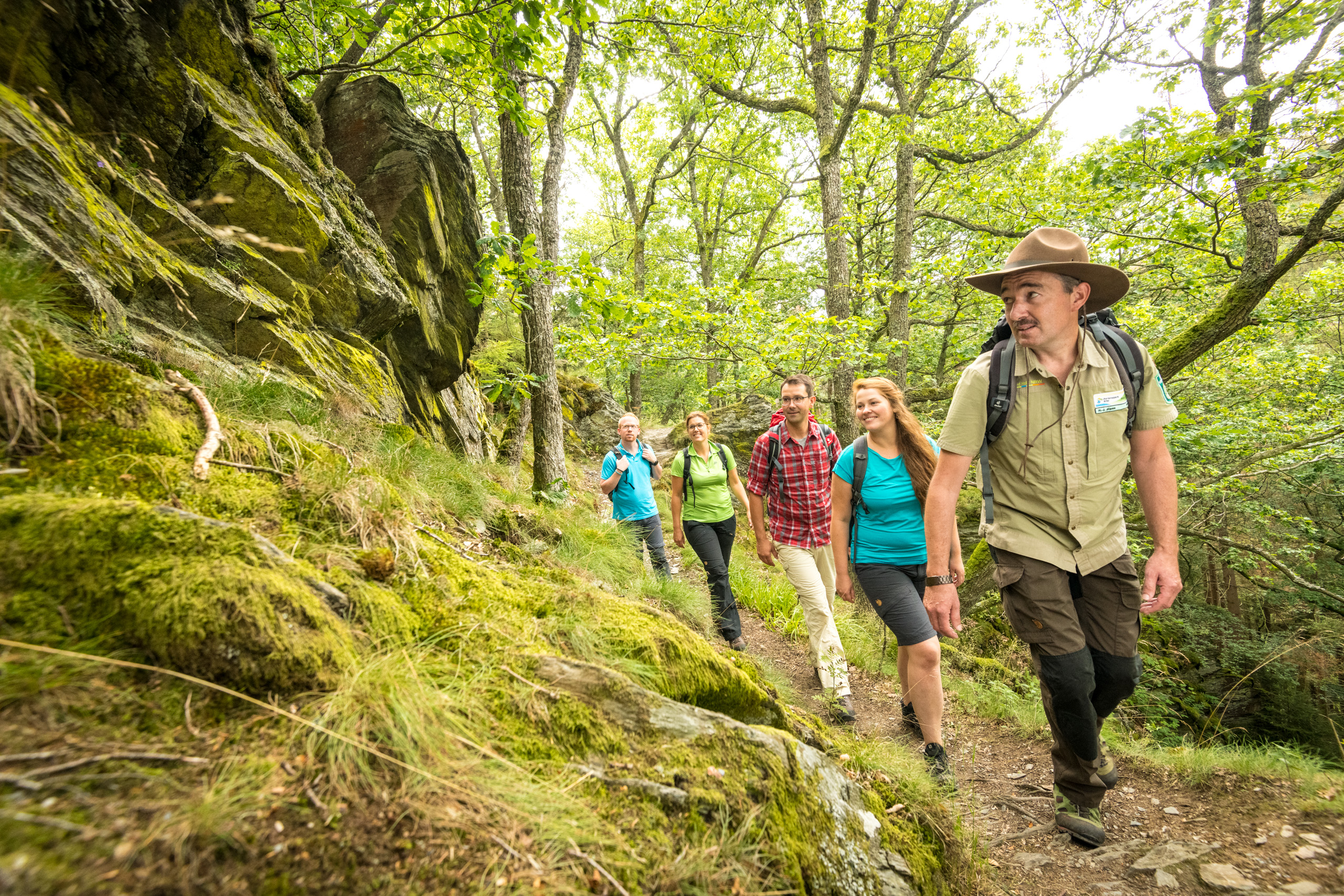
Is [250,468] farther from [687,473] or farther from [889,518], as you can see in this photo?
[687,473]

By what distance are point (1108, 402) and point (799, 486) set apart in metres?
2.34

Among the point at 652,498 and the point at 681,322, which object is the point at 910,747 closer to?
→ the point at 652,498

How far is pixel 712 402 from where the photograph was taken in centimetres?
1706

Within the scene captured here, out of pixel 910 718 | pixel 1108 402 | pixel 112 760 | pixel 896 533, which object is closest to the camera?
pixel 112 760

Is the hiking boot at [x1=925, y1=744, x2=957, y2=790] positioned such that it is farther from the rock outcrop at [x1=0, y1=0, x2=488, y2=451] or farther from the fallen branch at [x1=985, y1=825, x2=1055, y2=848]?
the rock outcrop at [x1=0, y1=0, x2=488, y2=451]

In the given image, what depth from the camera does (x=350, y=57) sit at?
6516 mm

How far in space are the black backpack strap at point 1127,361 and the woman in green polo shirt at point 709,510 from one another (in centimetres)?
314

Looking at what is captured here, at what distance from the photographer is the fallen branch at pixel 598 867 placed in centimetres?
148

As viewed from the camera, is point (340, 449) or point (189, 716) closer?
point (189, 716)

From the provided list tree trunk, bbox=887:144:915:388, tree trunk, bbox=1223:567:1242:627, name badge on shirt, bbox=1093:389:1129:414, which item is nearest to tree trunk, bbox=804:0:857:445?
tree trunk, bbox=887:144:915:388

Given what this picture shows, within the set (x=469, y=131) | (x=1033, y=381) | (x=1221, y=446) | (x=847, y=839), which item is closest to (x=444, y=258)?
(x=1033, y=381)

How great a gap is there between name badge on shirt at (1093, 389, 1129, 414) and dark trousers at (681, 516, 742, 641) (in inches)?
127

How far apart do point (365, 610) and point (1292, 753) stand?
20.9ft

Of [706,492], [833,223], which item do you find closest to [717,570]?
[706,492]
